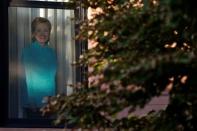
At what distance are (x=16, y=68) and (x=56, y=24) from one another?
0.81 m

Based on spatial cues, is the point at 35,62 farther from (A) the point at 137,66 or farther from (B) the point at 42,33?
(A) the point at 137,66

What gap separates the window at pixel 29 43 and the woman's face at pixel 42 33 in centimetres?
7

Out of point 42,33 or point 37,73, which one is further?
point 42,33

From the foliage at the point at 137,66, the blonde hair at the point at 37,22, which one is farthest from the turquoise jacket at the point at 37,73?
the foliage at the point at 137,66

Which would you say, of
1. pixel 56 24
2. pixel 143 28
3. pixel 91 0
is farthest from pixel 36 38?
pixel 143 28

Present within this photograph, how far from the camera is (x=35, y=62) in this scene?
311 inches

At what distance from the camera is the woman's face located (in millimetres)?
7965

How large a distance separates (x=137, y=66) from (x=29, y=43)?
15.3 feet

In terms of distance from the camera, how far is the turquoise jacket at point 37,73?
7.86m

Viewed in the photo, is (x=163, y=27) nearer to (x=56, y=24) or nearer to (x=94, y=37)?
(x=94, y=37)
